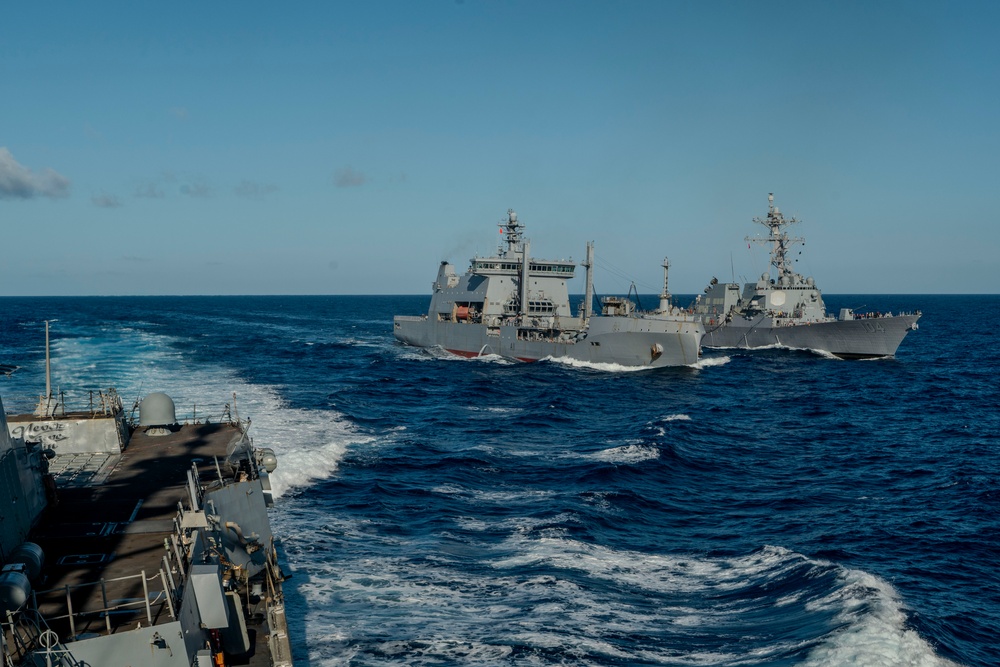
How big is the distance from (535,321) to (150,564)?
57643 millimetres

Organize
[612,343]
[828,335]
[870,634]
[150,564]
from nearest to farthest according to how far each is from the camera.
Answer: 1. [150,564]
2. [870,634]
3. [612,343]
4. [828,335]

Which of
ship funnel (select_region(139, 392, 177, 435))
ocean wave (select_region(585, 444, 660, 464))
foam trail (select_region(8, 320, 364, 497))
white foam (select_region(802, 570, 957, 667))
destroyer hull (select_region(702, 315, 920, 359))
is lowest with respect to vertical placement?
white foam (select_region(802, 570, 957, 667))

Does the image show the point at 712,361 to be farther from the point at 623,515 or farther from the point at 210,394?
the point at 623,515

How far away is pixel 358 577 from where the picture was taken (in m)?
19.5

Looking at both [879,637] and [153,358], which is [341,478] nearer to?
[879,637]

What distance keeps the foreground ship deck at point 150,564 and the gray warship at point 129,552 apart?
0.03 m

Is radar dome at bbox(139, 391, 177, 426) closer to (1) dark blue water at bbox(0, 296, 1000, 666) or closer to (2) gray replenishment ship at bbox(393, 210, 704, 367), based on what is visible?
(1) dark blue water at bbox(0, 296, 1000, 666)

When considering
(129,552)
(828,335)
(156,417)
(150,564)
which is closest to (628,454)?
(156,417)

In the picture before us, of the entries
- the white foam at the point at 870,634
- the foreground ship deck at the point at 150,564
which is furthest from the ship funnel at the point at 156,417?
the white foam at the point at 870,634

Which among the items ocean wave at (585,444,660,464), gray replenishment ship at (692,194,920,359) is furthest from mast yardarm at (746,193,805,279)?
ocean wave at (585,444,660,464)

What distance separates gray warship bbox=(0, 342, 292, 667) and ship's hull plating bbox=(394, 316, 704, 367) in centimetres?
4214

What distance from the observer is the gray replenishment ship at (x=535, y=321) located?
60312 mm

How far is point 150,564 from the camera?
13.7m

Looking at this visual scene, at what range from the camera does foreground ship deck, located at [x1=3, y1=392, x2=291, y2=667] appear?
422 inches
